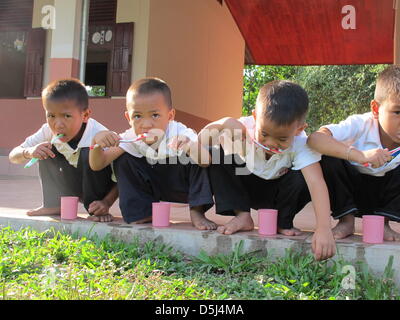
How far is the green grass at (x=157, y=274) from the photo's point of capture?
5.33 ft

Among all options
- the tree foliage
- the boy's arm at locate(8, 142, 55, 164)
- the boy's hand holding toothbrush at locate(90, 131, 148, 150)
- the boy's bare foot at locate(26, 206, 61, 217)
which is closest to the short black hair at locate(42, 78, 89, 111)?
the boy's arm at locate(8, 142, 55, 164)

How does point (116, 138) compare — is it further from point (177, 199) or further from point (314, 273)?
point (314, 273)

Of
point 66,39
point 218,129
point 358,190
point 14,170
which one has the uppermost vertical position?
point 66,39

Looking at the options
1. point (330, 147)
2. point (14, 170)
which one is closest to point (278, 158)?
point (330, 147)

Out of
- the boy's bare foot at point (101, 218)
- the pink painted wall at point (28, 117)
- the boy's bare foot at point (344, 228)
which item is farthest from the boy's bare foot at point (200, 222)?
the pink painted wall at point (28, 117)

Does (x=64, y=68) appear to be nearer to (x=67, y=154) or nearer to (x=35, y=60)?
(x=35, y=60)

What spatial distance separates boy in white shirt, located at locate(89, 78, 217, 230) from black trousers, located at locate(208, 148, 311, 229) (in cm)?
8

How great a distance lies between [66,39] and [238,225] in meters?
4.54

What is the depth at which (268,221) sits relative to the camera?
2.29 metres

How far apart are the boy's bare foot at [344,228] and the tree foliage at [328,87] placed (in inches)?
693

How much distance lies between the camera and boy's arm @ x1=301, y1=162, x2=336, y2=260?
1.96 m

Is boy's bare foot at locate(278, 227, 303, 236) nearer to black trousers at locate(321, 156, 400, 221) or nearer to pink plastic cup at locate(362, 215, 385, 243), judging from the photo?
black trousers at locate(321, 156, 400, 221)
